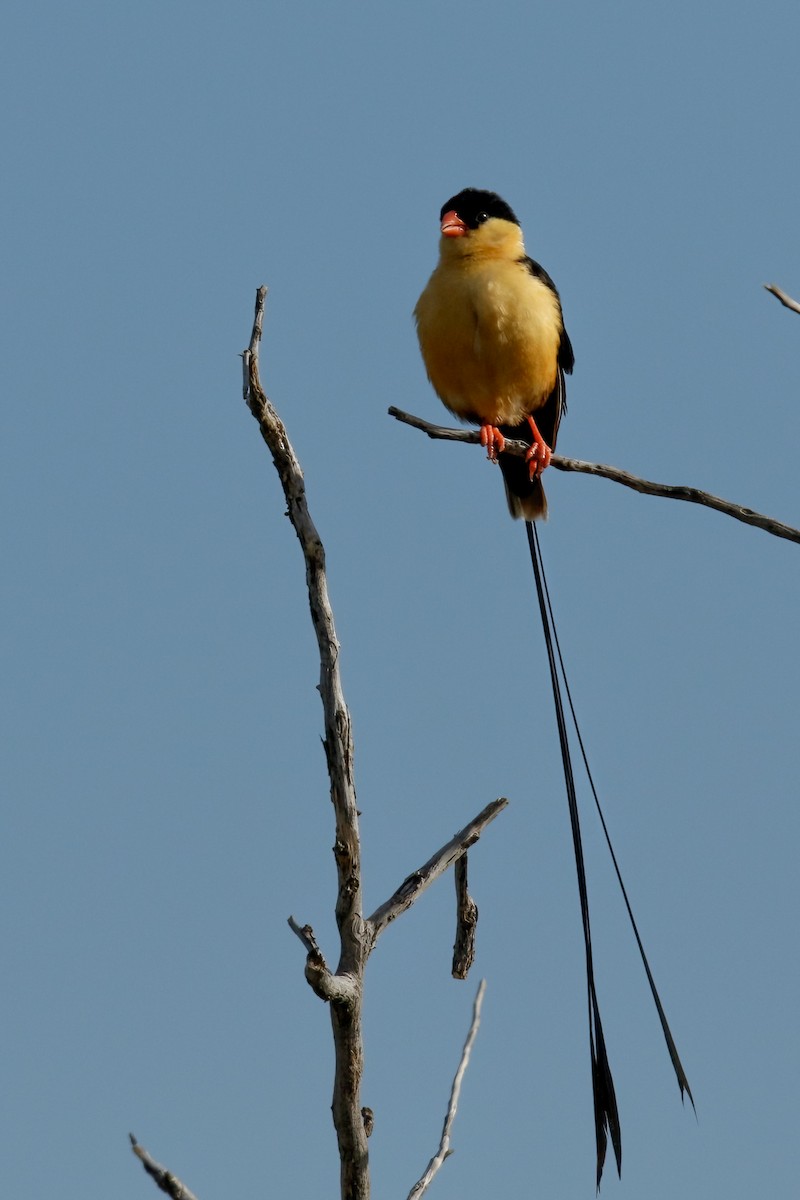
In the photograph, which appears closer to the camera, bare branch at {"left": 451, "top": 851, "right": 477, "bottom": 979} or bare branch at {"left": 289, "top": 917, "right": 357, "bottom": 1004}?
bare branch at {"left": 289, "top": 917, "right": 357, "bottom": 1004}

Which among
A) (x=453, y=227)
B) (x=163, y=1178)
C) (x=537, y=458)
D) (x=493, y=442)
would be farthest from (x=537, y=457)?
(x=163, y=1178)

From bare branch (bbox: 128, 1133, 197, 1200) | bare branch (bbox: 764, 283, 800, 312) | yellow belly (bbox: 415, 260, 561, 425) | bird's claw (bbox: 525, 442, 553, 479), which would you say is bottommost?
bare branch (bbox: 128, 1133, 197, 1200)

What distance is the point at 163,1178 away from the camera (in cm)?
207

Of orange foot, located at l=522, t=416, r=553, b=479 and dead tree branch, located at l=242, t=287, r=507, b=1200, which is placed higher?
orange foot, located at l=522, t=416, r=553, b=479

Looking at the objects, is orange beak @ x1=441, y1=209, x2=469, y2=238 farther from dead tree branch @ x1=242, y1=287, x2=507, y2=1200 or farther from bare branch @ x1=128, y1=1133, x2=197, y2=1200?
bare branch @ x1=128, y1=1133, x2=197, y2=1200

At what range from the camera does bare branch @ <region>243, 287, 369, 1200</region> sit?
239 centimetres

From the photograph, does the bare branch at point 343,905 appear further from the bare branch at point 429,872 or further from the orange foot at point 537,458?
the orange foot at point 537,458

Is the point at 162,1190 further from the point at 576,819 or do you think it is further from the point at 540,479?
the point at 540,479

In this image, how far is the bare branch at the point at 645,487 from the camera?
2734 millimetres

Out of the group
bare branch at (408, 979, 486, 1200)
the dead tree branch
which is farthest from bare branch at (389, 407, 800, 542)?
bare branch at (408, 979, 486, 1200)

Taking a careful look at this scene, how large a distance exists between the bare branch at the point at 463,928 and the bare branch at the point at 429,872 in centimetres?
9

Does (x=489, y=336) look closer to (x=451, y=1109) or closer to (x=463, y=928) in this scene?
(x=463, y=928)

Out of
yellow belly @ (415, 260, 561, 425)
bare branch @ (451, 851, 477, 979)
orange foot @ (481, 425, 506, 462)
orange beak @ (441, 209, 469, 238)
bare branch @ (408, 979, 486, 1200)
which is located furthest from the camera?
orange beak @ (441, 209, 469, 238)

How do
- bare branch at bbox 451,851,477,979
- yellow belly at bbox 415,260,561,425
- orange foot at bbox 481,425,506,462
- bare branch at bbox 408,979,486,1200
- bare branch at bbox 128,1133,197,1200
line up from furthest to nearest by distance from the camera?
yellow belly at bbox 415,260,561,425 < orange foot at bbox 481,425,506,462 < bare branch at bbox 451,851,477,979 < bare branch at bbox 408,979,486,1200 < bare branch at bbox 128,1133,197,1200
